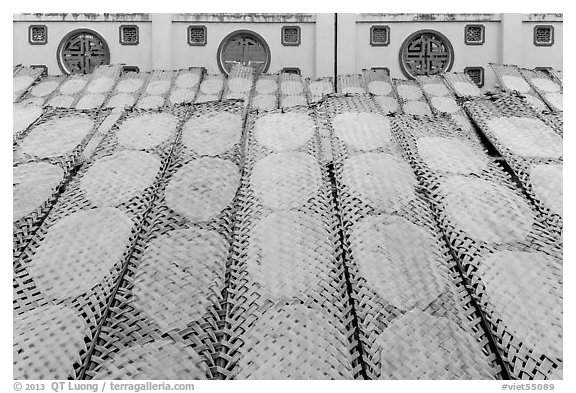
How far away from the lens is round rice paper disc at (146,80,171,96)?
12.2 feet

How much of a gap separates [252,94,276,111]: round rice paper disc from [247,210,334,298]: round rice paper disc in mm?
1839

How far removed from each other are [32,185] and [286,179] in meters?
0.90

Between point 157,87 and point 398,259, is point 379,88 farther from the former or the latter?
point 398,259

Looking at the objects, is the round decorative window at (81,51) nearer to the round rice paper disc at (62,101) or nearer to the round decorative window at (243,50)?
the round decorative window at (243,50)

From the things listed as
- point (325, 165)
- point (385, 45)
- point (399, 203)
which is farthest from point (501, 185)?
point (385, 45)

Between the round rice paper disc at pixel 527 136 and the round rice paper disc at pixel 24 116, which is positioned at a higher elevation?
the round rice paper disc at pixel 24 116

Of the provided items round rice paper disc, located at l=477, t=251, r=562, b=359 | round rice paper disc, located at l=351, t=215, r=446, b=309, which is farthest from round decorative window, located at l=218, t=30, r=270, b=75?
round rice paper disc, located at l=477, t=251, r=562, b=359

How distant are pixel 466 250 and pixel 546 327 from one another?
30 centimetres

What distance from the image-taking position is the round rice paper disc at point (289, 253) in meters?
1.34

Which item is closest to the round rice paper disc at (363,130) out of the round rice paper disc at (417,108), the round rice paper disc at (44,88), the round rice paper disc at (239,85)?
the round rice paper disc at (417,108)

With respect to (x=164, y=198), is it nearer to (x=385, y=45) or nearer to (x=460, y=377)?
(x=460, y=377)

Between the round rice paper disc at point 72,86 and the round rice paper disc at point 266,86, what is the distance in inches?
54.6

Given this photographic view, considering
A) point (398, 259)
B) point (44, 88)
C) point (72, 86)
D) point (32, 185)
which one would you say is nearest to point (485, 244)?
point (398, 259)

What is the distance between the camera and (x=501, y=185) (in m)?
1.73
